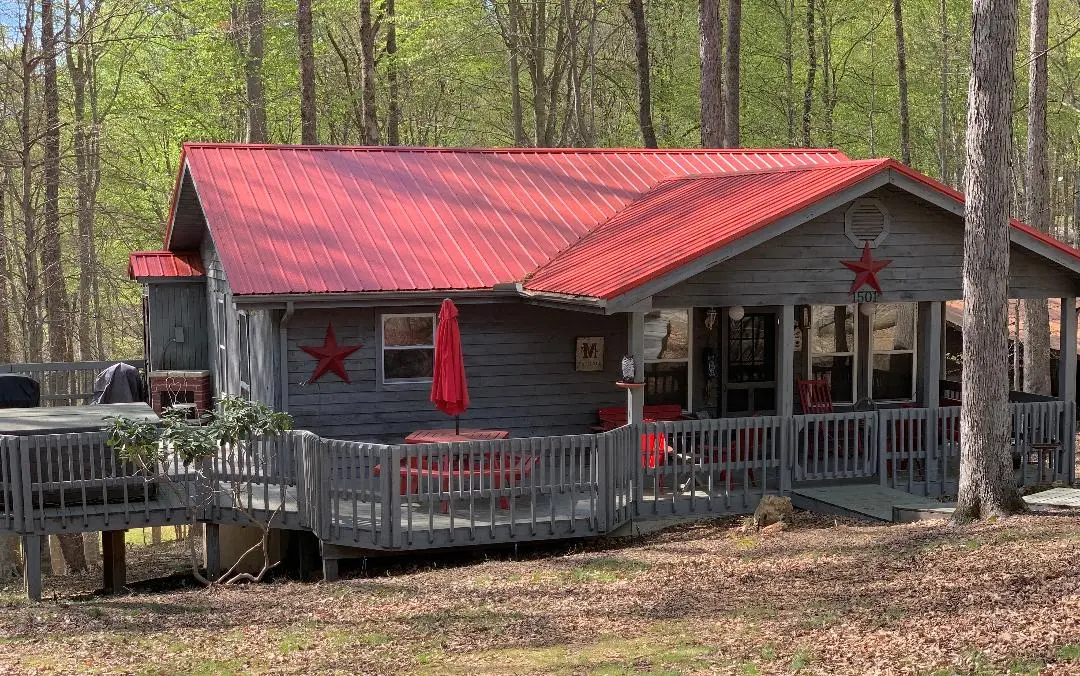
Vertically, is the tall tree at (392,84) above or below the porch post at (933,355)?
above

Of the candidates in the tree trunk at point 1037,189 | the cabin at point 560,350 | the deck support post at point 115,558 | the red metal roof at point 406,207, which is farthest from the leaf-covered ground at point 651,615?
the tree trunk at point 1037,189

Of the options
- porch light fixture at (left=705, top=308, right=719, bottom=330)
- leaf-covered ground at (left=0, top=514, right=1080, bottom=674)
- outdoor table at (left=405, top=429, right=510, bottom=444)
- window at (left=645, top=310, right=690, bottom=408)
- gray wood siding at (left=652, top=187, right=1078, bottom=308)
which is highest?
gray wood siding at (left=652, top=187, right=1078, bottom=308)

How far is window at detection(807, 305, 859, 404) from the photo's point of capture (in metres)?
16.7

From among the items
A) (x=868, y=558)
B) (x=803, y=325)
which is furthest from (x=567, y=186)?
(x=868, y=558)

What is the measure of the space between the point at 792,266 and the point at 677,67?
1009 inches

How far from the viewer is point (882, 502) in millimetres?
13461

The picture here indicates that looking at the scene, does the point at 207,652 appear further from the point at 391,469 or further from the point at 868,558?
the point at 868,558

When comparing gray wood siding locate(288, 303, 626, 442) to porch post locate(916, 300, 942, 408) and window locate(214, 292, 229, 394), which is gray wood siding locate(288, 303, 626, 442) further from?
porch post locate(916, 300, 942, 408)

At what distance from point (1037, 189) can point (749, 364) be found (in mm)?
7255

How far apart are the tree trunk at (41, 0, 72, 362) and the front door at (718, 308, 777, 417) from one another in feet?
37.0

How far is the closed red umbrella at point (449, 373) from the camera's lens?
42.9 ft

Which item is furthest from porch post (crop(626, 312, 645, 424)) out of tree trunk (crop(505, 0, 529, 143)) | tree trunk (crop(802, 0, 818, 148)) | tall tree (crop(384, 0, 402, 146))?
tree trunk (crop(802, 0, 818, 148))

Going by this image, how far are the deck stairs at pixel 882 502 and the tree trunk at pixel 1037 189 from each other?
273 inches

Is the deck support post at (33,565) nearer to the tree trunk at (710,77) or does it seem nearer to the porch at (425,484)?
the porch at (425,484)
